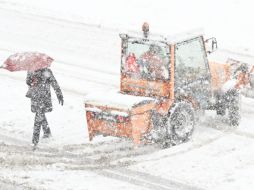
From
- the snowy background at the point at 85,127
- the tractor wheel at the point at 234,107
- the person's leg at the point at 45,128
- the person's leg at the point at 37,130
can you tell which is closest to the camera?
the snowy background at the point at 85,127

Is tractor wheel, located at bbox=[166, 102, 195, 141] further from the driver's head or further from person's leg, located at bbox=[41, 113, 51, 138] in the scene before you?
person's leg, located at bbox=[41, 113, 51, 138]

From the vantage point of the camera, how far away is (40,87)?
13.0 m

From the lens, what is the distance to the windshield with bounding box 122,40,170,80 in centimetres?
1248

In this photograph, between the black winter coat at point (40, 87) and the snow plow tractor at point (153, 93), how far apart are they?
0.93 meters

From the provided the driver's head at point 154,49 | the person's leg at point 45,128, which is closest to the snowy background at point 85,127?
the person's leg at point 45,128

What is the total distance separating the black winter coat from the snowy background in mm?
793

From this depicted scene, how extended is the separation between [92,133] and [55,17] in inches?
480

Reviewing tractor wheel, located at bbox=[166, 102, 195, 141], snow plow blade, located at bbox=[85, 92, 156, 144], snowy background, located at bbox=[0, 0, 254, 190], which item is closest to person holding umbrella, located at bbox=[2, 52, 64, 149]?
snowy background, located at bbox=[0, 0, 254, 190]

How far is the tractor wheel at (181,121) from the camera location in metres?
12.5

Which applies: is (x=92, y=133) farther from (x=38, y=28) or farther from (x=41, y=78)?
(x=38, y=28)

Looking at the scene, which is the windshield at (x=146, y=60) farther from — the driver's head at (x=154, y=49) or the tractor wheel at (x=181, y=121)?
the tractor wheel at (x=181, y=121)

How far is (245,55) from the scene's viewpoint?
1941 centimetres

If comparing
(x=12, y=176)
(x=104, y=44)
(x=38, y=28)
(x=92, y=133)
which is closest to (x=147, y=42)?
(x=92, y=133)

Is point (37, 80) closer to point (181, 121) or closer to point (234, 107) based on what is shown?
point (181, 121)
